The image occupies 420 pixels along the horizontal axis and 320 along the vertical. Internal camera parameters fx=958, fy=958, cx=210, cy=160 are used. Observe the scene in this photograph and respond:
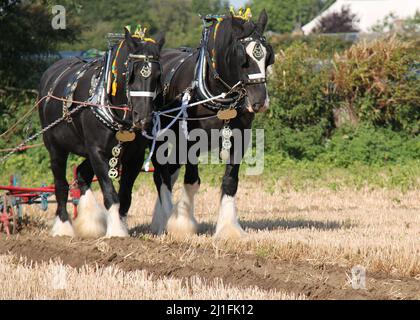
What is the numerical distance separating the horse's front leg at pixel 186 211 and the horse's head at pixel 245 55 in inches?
51.7

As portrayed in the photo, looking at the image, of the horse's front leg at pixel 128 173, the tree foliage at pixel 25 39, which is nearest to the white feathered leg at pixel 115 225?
the horse's front leg at pixel 128 173

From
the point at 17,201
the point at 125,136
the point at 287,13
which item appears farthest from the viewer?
the point at 287,13

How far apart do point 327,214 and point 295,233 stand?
2.57 metres

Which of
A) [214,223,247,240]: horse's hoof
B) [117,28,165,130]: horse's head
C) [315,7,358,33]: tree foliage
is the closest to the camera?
[117,28,165,130]: horse's head

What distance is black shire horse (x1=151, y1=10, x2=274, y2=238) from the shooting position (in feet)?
29.3

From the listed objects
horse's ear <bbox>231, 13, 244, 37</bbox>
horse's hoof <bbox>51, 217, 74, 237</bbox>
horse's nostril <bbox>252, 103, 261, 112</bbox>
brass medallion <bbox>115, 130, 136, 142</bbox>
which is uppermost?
horse's ear <bbox>231, 13, 244, 37</bbox>

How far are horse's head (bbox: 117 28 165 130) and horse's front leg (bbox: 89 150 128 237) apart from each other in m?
0.75

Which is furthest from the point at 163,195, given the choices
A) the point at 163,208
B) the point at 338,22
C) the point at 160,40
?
the point at 338,22

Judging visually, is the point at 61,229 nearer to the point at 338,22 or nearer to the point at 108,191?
the point at 108,191

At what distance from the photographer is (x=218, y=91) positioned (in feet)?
31.0

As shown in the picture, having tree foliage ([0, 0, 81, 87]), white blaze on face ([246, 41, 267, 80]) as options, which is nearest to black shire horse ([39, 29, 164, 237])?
white blaze on face ([246, 41, 267, 80])

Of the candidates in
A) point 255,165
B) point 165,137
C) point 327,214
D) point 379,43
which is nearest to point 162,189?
point 165,137

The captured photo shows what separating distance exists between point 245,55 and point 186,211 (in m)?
2.02

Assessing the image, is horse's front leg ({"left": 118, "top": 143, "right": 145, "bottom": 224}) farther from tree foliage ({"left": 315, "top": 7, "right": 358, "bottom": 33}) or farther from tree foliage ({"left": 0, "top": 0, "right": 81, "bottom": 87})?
tree foliage ({"left": 315, "top": 7, "right": 358, "bottom": 33})
